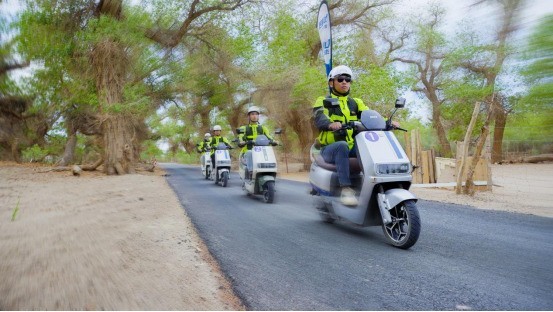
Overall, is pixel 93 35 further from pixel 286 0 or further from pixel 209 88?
pixel 209 88

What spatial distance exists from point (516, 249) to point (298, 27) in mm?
18854

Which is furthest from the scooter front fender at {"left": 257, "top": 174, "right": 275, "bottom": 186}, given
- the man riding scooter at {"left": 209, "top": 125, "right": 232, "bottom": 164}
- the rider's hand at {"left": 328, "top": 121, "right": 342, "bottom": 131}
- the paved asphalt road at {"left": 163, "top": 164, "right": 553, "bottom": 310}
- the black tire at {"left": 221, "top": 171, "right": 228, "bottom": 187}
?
the man riding scooter at {"left": 209, "top": 125, "right": 232, "bottom": 164}

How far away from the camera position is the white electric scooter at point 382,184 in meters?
3.66

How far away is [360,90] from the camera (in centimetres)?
1533

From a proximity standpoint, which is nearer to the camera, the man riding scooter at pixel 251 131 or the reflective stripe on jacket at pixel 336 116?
the reflective stripe on jacket at pixel 336 116

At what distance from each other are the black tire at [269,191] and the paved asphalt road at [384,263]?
1987mm

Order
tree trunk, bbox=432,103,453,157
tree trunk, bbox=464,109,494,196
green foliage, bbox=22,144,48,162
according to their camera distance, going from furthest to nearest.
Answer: tree trunk, bbox=432,103,453,157
green foliage, bbox=22,144,48,162
tree trunk, bbox=464,109,494,196

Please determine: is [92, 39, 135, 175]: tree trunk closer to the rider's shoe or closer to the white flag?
the white flag

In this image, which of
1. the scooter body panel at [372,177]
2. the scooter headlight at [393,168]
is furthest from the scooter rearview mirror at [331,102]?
the scooter headlight at [393,168]

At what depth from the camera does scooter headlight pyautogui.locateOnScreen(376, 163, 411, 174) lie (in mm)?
3820

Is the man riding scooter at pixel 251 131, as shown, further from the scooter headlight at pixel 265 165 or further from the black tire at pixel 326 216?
the black tire at pixel 326 216

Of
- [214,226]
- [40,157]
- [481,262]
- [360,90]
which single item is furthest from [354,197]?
[40,157]

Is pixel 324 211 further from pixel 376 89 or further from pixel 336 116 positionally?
pixel 376 89

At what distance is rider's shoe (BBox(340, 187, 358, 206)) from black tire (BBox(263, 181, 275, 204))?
323 cm
